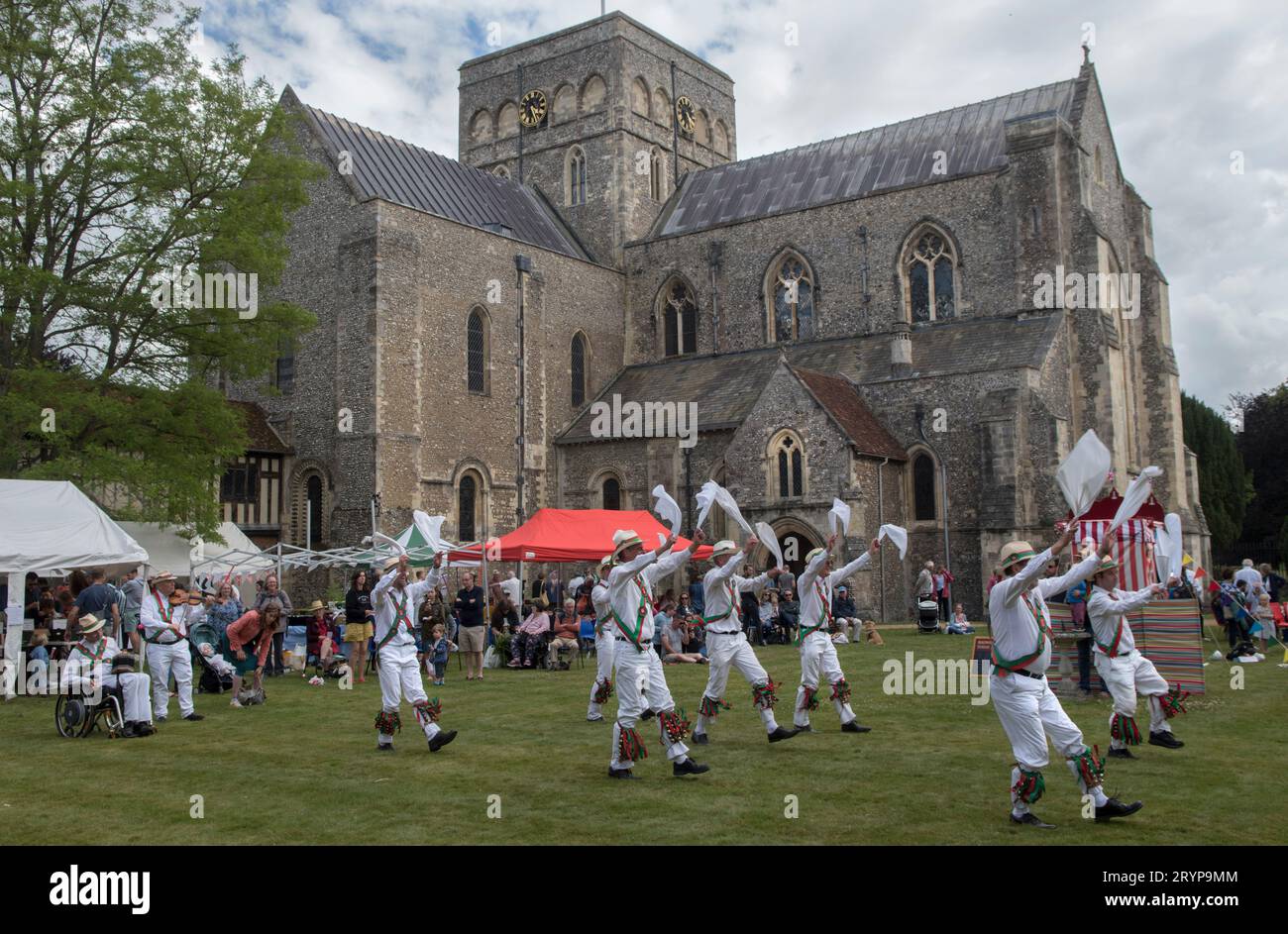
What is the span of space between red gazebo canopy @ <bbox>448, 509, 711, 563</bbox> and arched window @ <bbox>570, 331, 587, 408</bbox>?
1366 centimetres

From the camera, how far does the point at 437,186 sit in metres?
33.4

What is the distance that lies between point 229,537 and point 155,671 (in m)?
12.2

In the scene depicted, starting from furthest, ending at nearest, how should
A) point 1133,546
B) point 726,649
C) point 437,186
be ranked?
point 437,186, point 1133,546, point 726,649

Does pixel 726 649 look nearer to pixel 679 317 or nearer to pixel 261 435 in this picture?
pixel 261 435

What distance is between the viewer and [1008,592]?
7082 mm

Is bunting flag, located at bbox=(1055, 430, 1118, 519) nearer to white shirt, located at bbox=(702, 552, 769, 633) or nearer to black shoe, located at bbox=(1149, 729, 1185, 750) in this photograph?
black shoe, located at bbox=(1149, 729, 1185, 750)

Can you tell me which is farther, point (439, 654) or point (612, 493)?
point (612, 493)

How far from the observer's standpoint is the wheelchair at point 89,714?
11.4 m

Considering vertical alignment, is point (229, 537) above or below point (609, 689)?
above

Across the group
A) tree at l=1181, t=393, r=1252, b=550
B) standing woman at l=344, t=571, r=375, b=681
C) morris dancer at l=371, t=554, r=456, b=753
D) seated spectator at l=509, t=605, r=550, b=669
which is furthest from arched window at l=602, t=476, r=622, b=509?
tree at l=1181, t=393, r=1252, b=550

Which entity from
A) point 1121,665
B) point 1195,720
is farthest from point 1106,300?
point 1121,665

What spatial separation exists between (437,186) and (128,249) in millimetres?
15660

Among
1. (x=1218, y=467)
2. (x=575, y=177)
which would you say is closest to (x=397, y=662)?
(x=575, y=177)
